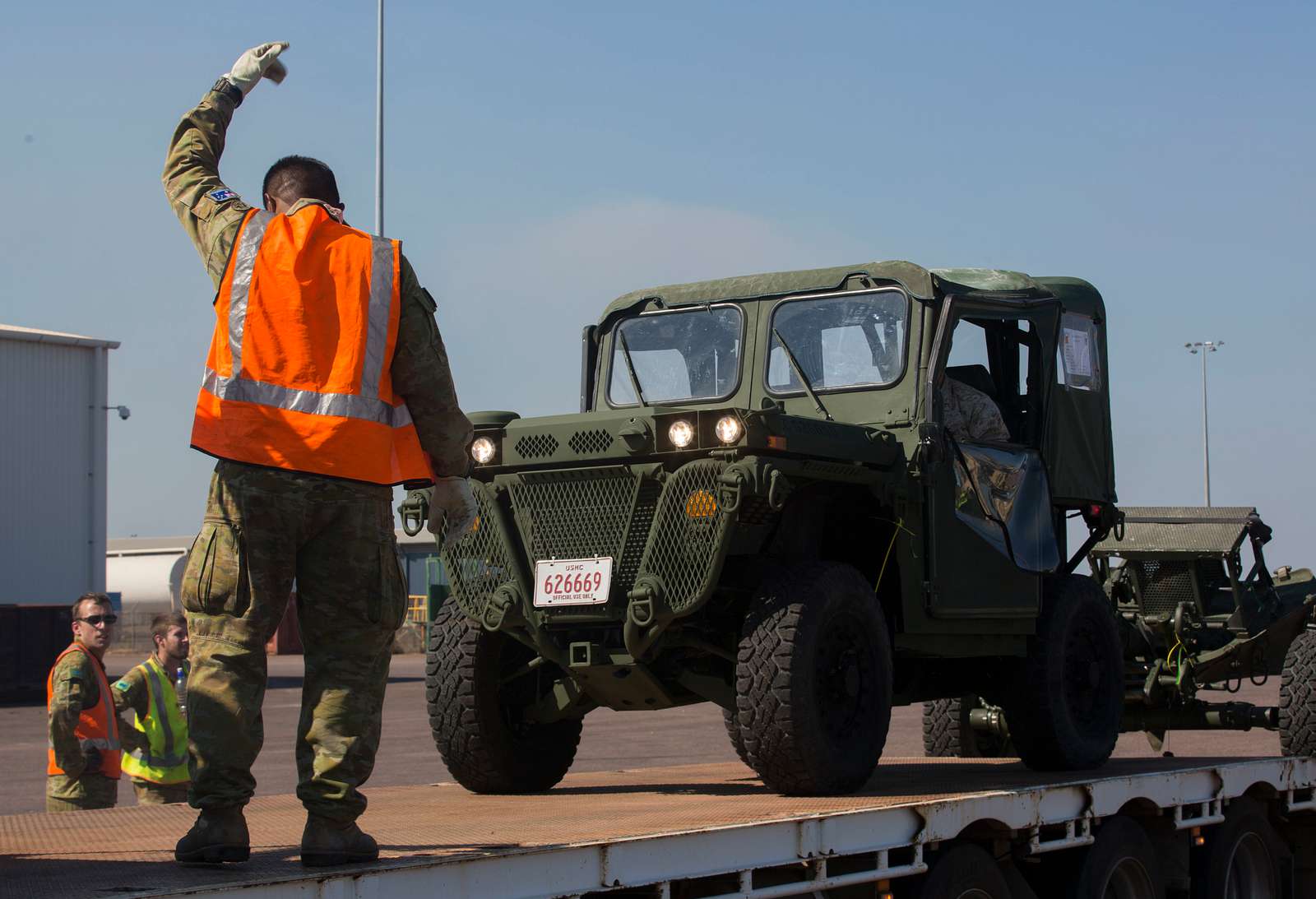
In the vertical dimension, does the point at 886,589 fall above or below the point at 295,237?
below

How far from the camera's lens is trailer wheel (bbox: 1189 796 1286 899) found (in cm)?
751

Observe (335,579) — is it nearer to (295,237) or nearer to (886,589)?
(295,237)

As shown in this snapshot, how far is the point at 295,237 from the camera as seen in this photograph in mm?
4301

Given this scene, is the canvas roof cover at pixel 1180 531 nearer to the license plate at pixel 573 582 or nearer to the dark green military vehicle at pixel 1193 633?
the dark green military vehicle at pixel 1193 633

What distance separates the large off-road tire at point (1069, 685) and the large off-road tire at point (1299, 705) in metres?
4.42

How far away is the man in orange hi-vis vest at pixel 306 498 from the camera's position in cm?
419

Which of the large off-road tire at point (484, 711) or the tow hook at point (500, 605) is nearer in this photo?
the tow hook at point (500, 605)

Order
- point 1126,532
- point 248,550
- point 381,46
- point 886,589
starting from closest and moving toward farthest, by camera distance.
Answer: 1. point 248,550
2. point 886,589
3. point 1126,532
4. point 381,46

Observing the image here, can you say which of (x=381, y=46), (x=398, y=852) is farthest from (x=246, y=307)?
(x=381, y=46)

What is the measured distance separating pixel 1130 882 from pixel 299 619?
161 inches

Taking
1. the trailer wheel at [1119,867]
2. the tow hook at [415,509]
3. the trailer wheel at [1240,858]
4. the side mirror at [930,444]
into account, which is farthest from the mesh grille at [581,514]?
the trailer wheel at [1240,858]

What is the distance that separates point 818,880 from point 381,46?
825 inches

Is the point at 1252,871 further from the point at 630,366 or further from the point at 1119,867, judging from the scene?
the point at 630,366

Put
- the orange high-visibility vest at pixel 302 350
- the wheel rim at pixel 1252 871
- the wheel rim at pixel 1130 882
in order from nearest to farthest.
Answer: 1. the orange high-visibility vest at pixel 302 350
2. the wheel rim at pixel 1130 882
3. the wheel rim at pixel 1252 871
